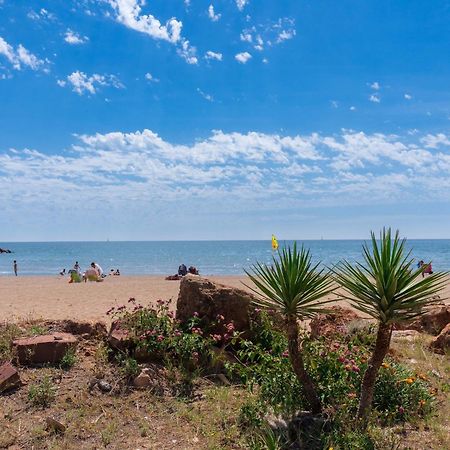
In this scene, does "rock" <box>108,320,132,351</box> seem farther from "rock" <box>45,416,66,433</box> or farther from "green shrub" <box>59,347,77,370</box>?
"rock" <box>45,416,66,433</box>

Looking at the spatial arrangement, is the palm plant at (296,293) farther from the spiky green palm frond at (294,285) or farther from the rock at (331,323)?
→ the rock at (331,323)

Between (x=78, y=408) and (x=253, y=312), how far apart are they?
2.81 m

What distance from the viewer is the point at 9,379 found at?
19.2 ft

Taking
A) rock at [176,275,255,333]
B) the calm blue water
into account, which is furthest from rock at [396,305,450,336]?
the calm blue water

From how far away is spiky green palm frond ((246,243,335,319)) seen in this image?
4848 mm

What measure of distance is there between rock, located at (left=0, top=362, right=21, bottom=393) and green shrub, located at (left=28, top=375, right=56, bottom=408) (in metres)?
0.25

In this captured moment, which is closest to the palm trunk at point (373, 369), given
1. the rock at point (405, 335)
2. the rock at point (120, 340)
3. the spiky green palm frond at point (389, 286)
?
the spiky green palm frond at point (389, 286)

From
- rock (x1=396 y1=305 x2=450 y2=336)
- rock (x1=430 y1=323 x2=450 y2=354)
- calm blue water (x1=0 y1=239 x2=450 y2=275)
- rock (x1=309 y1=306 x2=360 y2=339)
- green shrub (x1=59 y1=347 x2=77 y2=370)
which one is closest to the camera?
green shrub (x1=59 y1=347 x2=77 y2=370)

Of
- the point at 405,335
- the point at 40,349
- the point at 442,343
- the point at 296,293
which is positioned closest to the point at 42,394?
the point at 40,349

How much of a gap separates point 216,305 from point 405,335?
14.4 feet

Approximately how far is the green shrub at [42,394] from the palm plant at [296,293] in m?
2.82

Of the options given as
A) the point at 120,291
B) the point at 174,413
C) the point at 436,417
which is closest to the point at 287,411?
the point at 174,413

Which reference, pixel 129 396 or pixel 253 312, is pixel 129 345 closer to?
pixel 129 396

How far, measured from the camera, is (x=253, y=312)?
282 inches
